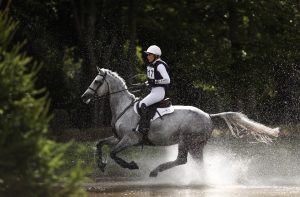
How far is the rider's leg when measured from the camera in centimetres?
1783

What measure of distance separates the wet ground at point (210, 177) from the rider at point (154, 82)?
1.34m

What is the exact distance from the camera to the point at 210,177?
18.2 m

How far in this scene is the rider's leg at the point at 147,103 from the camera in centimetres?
1783

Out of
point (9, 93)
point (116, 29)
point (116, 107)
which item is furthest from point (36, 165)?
point (116, 29)

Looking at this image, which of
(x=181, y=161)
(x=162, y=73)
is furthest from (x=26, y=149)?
(x=181, y=161)

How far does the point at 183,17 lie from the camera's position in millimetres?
41062

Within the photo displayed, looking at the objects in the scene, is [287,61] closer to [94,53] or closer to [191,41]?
[191,41]

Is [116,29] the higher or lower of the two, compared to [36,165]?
higher

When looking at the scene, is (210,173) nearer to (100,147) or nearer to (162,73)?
(100,147)

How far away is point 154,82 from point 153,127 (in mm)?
980

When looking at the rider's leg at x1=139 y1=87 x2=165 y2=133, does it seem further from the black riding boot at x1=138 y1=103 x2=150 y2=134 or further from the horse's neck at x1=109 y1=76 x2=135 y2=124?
the horse's neck at x1=109 y1=76 x2=135 y2=124

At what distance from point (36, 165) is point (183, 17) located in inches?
1310

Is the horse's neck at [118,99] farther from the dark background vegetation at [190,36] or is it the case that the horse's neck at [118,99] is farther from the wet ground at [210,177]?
the dark background vegetation at [190,36]

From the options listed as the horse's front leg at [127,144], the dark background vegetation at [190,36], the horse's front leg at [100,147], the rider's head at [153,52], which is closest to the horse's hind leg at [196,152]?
the horse's front leg at [127,144]
